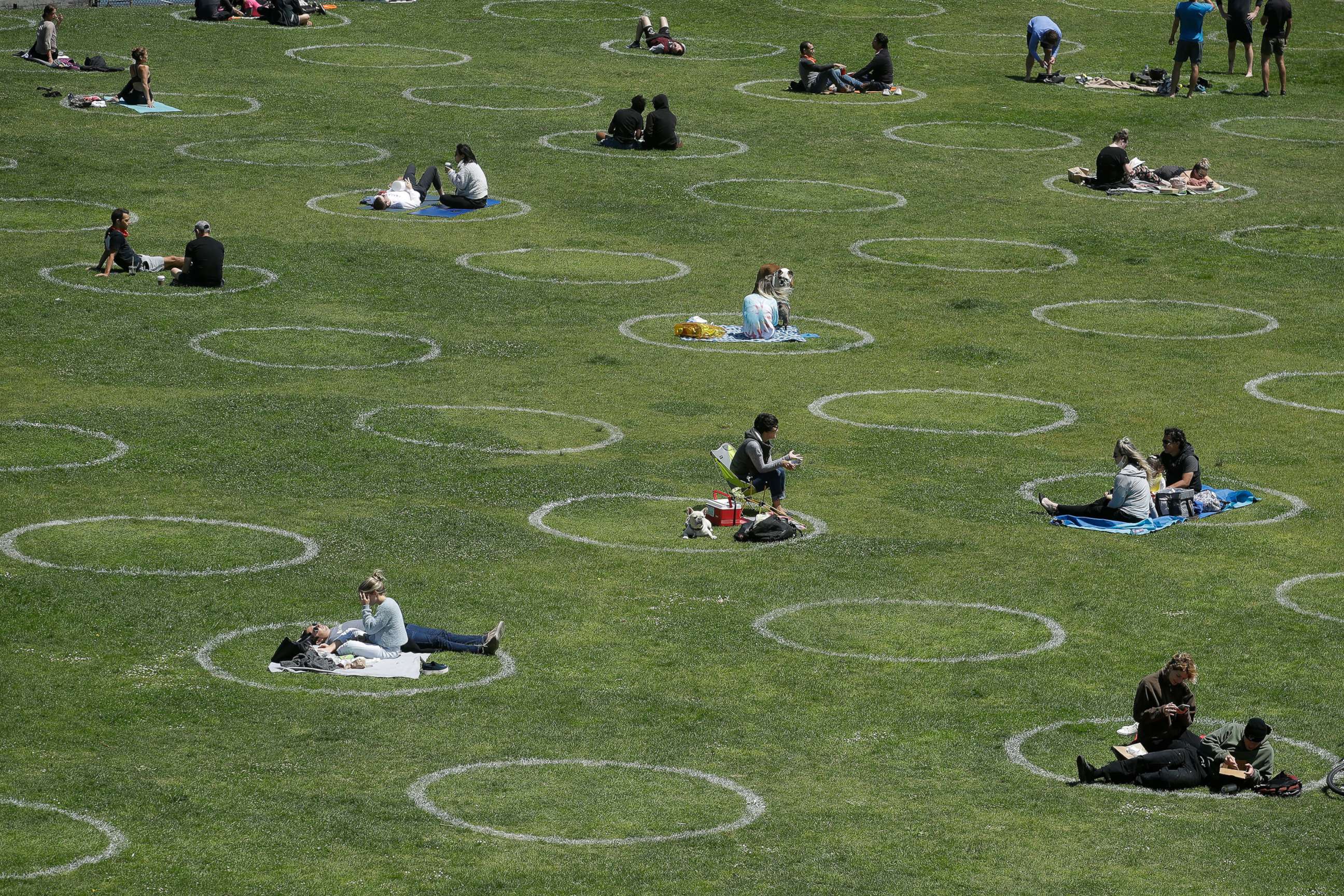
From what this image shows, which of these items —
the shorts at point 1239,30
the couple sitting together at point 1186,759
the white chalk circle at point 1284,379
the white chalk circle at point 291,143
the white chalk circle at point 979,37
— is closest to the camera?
the couple sitting together at point 1186,759

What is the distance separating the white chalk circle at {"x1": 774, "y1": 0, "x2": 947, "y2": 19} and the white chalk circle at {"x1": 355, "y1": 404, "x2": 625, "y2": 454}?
38.1m

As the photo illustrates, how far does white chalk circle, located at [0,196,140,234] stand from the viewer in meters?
45.1

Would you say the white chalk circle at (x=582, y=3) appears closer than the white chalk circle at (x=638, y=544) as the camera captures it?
No

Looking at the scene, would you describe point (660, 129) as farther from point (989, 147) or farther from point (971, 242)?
point (971, 242)

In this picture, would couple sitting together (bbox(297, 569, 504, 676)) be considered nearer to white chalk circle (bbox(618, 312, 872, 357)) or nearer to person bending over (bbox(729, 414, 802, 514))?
person bending over (bbox(729, 414, 802, 514))

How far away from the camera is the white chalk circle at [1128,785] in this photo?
66.7ft

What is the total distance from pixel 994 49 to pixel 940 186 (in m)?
16.2

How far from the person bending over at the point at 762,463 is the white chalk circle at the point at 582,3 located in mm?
40637

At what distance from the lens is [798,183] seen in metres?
52.3

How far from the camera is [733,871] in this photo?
1838 cm

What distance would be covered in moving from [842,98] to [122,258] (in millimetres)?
25346

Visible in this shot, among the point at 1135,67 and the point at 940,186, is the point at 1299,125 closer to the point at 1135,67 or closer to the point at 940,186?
the point at 1135,67

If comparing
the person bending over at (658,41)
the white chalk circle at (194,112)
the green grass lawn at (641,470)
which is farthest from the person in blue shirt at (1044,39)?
the white chalk circle at (194,112)

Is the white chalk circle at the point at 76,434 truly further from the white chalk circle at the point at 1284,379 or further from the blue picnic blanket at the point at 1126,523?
the white chalk circle at the point at 1284,379
